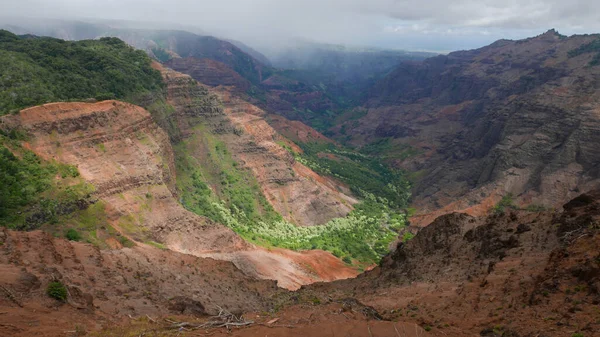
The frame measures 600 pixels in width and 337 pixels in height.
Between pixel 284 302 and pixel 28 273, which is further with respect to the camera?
pixel 284 302

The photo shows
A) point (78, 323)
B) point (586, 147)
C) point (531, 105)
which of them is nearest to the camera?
point (78, 323)

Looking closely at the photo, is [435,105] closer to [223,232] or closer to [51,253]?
[223,232]

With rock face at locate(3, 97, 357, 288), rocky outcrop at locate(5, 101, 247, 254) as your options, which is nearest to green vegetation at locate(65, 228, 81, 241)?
rock face at locate(3, 97, 357, 288)

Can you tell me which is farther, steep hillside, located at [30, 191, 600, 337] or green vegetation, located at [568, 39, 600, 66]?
green vegetation, located at [568, 39, 600, 66]

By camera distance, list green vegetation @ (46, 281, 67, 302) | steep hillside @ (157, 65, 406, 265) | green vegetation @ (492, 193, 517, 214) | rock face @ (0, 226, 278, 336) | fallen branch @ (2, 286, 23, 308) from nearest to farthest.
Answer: fallen branch @ (2, 286, 23, 308)
rock face @ (0, 226, 278, 336)
green vegetation @ (46, 281, 67, 302)
steep hillside @ (157, 65, 406, 265)
green vegetation @ (492, 193, 517, 214)

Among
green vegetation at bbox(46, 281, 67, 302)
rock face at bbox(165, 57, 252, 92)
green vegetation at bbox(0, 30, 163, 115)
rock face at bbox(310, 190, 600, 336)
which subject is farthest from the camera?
rock face at bbox(165, 57, 252, 92)

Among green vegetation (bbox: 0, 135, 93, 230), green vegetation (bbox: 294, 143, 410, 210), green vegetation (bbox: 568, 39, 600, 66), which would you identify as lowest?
green vegetation (bbox: 294, 143, 410, 210)

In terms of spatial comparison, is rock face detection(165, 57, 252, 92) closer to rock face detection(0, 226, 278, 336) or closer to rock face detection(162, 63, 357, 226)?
rock face detection(162, 63, 357, 226)

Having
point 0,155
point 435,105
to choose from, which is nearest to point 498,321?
point 0,155
